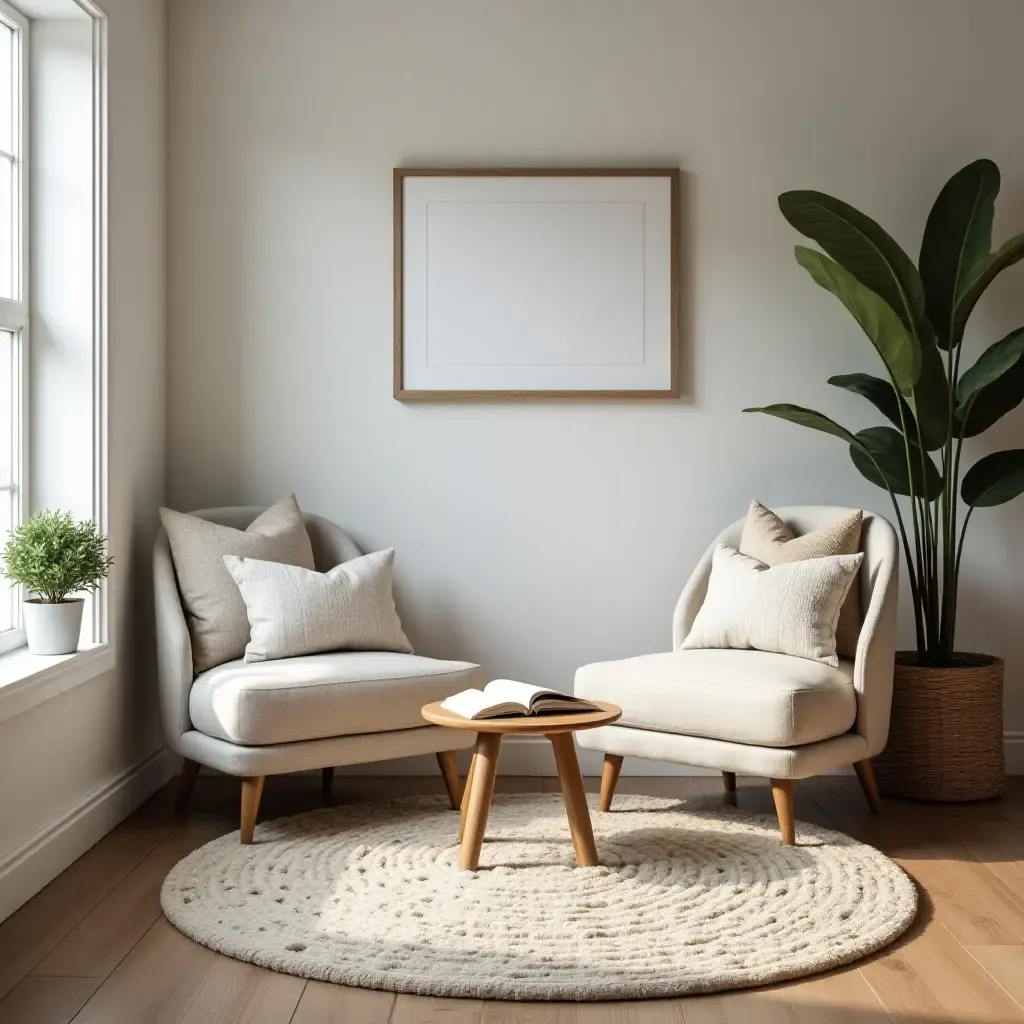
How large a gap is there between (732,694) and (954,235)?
65.7 inches

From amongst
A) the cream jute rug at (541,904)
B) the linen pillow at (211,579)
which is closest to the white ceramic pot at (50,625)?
the linen pillow at (211,579)

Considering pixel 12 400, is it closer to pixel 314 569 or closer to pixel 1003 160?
pixel 314 569

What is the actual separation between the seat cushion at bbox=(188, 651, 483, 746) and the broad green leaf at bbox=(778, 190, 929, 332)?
→ 161 centimetres

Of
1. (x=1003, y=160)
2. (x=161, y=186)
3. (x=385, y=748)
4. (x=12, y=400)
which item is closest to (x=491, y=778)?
(x=385, y=748)

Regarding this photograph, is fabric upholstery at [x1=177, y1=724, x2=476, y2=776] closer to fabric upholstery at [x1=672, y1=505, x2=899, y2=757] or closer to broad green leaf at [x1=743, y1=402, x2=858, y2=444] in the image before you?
fabric upholstery at [x1=672, y1=505, x2=899, y2=757]

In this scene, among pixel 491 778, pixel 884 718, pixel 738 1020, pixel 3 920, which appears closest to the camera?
pixel 738 1020

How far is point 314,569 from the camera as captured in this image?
380 centimetres

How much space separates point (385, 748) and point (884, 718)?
1.38m

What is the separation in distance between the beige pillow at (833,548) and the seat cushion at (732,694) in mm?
132

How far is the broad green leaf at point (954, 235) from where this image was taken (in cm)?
366

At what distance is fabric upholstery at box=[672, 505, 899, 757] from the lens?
10.6ft

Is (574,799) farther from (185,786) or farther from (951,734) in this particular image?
(951,734)

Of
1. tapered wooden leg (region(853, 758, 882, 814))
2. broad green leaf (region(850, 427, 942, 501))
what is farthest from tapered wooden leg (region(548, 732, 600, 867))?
broad green leaf (region(850, 427, 942, 501))

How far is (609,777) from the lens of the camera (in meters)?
3.40
